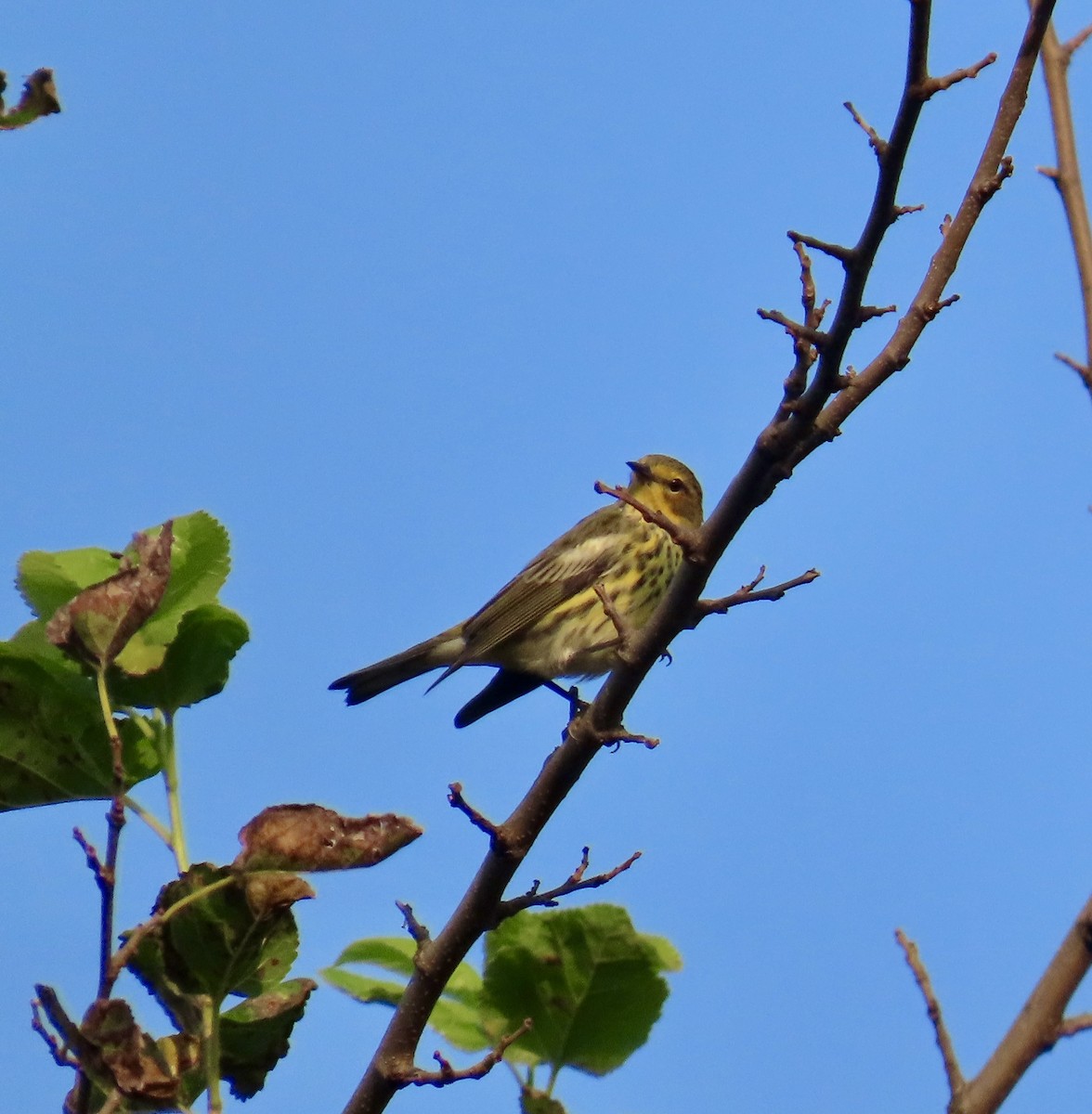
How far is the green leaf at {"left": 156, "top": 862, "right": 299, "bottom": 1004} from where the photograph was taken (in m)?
2.51

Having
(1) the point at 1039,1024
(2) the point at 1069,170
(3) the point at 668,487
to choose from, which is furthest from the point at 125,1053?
(3) the point at 668,487

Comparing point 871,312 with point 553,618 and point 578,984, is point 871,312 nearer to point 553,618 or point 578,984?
point 578,984

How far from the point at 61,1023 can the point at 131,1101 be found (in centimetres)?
18

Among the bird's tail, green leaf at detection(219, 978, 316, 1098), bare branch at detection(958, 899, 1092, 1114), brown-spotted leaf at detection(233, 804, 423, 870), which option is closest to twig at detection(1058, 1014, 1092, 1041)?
bare branch at detection(958, 899, 1092, 1114)

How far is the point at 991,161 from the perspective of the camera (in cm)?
286

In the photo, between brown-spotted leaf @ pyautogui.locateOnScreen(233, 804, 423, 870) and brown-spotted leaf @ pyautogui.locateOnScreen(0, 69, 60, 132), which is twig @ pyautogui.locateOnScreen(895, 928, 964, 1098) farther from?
brown-spotted leaf @ pyautogui.locateOnScreen(0, 69, 60, 132)

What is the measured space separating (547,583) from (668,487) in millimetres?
1019

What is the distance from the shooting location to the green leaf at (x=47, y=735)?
105 inches

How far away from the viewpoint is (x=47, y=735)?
2.69 m

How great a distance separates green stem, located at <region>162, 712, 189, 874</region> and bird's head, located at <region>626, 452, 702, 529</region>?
6113 millimetres

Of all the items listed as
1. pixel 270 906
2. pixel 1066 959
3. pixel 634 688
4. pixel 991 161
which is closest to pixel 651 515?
pixel 634 688

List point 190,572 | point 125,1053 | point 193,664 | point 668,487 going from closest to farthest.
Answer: point 125,1053
point 193,664
point 190,572
point 668,487

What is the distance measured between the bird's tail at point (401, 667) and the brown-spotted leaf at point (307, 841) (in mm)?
5721

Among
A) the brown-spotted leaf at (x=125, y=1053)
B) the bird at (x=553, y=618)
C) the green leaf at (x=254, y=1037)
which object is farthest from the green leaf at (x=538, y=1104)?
the bird at (x=553, y=618)
